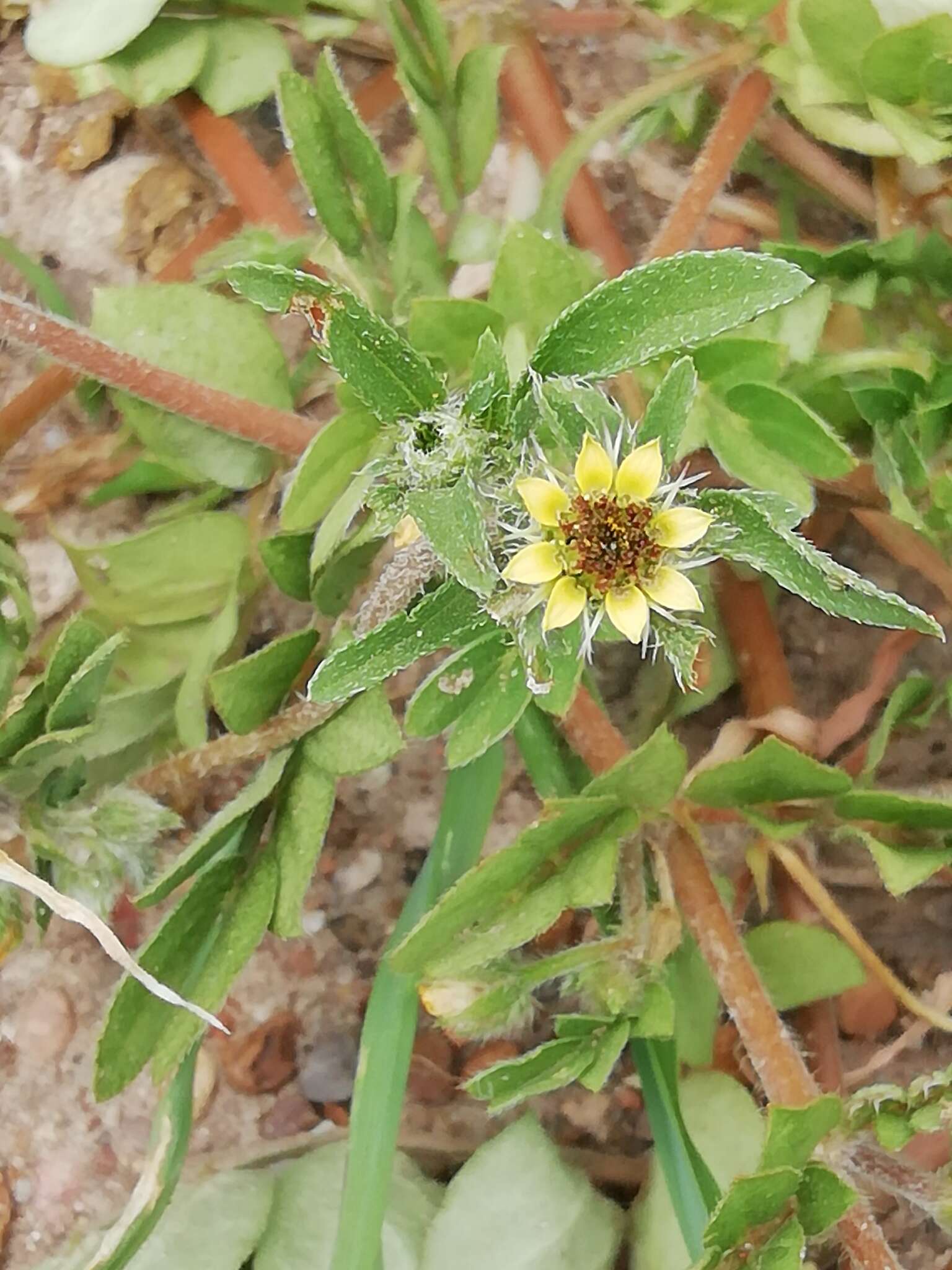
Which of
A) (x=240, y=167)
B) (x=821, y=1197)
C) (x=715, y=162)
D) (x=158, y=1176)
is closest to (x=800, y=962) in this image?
(x=821, y=1197)

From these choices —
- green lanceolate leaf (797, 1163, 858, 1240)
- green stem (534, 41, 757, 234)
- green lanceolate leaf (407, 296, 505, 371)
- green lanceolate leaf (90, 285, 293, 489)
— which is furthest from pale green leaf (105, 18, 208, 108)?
green lanceolate leaf (797, 1163, 858, 1240)

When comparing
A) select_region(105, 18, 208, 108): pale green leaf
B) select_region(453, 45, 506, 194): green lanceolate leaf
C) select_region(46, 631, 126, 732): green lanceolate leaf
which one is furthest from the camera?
select_region(105, 18, 208, 108): pale green leaf

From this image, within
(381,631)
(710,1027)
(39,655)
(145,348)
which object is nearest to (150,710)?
(39,655)

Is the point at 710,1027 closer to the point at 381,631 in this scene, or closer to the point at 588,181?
the point at 381,631

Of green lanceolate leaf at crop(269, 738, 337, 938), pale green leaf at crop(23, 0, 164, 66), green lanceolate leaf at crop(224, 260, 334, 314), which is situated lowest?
green lanceolate leaf at crop(269, 738, 337, 938)

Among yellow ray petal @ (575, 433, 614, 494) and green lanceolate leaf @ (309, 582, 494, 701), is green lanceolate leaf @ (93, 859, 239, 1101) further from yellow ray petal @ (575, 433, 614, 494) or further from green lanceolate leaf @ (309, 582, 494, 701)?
yellow ray petal @ (575, 433, 614, 494)

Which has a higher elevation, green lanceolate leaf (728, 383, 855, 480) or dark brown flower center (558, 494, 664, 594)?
dark brown flower center (558, 494, 664, 594)

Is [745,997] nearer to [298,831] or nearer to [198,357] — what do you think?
[298,831]
